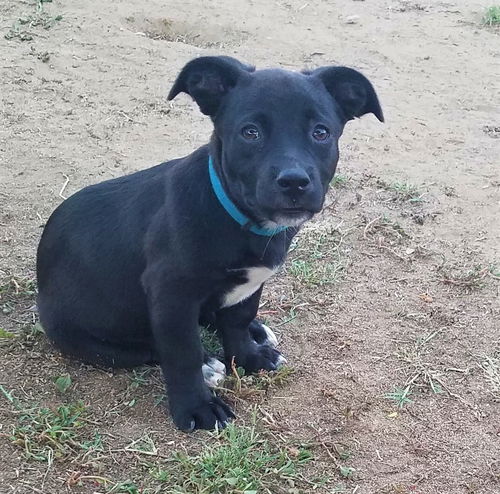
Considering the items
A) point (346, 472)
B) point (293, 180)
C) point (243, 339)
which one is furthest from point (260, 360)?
point (293, 180)

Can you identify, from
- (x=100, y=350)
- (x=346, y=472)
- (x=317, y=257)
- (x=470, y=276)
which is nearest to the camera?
(x=346, y=472)

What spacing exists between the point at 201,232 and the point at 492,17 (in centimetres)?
571

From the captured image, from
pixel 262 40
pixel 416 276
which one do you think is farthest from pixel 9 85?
pixel 416 276

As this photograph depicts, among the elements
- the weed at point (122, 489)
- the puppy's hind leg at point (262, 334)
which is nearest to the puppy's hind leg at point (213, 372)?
the puppy's hind leg at point (262, 334)

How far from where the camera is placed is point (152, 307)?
3.30 meters

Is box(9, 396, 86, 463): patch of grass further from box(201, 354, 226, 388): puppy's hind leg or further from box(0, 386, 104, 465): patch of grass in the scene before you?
box(201, 354, 226, 388): puppy's hind leg

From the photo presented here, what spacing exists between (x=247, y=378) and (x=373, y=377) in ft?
1.88

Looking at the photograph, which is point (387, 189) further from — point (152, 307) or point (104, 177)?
point (152, 307)

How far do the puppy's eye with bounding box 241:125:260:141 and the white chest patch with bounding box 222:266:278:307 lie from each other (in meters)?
0.50

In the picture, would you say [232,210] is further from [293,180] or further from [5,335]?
[5,335]

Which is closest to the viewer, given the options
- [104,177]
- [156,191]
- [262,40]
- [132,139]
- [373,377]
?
[156,191]

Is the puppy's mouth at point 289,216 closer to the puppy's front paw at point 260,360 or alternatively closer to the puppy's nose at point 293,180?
the puppy's nose at point 293,180

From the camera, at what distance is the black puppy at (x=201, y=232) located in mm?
3078

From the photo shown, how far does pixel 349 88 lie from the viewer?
3379 mm
